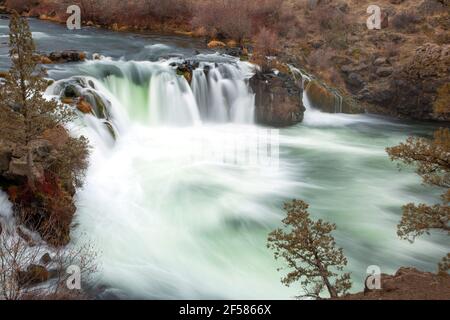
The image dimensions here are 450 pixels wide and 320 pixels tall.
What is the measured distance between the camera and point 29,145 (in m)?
10.7

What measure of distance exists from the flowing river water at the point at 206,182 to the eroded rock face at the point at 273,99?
29.4 inches

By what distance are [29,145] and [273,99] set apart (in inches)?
713

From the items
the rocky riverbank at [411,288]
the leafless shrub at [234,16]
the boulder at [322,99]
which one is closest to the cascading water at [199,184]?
the boulder at [322,99]

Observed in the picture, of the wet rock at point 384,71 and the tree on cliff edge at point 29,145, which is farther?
the wet rock at point 384,71

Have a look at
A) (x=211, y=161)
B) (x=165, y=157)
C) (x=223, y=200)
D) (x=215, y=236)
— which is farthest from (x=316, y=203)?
(x=165, y=157)

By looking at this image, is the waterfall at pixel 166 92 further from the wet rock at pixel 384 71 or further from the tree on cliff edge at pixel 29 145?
the wet rock at pixel 384 71

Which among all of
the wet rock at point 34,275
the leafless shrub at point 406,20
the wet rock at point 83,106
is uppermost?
the leafless shrub at point 406,20

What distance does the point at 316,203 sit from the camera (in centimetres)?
1590

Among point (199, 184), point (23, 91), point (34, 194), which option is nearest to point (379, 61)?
point (199, 184)

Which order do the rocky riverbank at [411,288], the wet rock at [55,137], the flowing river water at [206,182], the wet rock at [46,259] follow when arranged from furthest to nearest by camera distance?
the wet rock at [55,137] < the flowing river water at [206,182] < the wet rock at [46,259] < the rocky riverbank at [411,288]

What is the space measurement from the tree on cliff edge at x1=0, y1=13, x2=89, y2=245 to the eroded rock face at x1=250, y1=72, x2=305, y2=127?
1660cm

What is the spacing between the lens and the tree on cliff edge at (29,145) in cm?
1059

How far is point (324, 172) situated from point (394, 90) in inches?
576

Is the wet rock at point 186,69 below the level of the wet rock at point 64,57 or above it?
below
